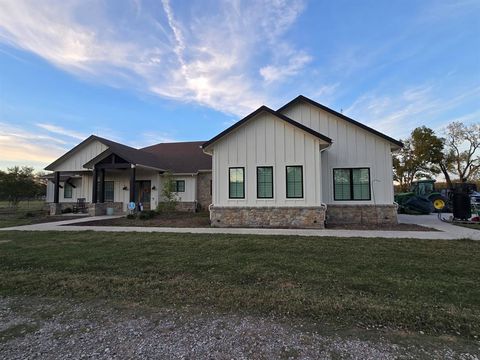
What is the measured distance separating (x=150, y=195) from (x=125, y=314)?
1720 cm

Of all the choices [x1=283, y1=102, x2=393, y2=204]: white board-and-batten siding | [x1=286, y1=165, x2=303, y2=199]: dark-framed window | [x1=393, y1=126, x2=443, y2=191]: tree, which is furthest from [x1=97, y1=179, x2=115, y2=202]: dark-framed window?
[x1=393, y1=126, x2=443, y2=191]: tree

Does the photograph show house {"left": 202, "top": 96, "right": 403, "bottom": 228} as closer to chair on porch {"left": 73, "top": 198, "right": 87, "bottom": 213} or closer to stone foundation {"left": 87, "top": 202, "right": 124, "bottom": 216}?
stone foundation {"left": 87, "top": 202, "right": 124, "bottom": 216}

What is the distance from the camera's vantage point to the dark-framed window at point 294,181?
1120 cm

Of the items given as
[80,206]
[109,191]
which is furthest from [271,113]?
[80,206]

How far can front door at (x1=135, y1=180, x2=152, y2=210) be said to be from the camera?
19.6 m

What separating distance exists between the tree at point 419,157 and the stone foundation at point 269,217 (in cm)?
2956

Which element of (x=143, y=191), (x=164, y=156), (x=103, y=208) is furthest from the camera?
(x=164, y=156)

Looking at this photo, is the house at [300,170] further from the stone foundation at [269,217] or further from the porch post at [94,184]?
the porch post at [94,184]

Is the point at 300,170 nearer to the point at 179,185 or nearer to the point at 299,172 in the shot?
the point at 299,172

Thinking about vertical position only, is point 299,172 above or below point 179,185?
above

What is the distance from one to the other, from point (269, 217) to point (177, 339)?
8873mm

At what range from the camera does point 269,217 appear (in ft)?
37.3

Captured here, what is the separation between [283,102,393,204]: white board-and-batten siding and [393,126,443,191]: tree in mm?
25801

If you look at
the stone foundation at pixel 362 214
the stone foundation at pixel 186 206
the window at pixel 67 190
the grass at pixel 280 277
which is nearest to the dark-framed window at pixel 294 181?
the stone foundation at pixel 362 214
